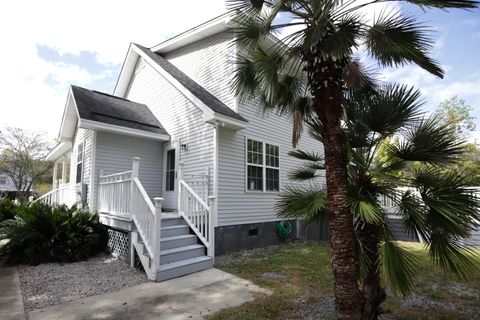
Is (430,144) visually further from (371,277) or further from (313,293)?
(313,293)

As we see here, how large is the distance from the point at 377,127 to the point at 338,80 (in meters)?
0.92

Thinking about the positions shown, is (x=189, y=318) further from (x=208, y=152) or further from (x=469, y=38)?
(x=469, y=38)

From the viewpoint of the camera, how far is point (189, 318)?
13.4ft

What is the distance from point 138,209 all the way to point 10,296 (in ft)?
8.63

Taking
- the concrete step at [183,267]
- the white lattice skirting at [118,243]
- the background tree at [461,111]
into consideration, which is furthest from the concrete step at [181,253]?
the background tree at [461,111]

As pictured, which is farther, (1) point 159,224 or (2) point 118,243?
(2) point 118,243

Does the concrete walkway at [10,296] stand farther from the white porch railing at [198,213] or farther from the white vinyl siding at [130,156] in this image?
the white porch railing at [198,213]

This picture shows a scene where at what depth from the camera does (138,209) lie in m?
6.63

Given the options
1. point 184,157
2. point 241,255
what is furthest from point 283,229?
point 184,157

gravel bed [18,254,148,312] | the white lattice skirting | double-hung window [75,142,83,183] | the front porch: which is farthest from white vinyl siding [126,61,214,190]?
gravel bed [18,254,148,312]

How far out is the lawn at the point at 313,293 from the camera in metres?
4.22

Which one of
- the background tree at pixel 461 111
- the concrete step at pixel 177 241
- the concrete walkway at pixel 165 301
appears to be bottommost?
the concrete walkway at pixel 165 301

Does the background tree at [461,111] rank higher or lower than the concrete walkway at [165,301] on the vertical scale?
higher

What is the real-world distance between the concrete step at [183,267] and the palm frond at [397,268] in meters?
4.18
